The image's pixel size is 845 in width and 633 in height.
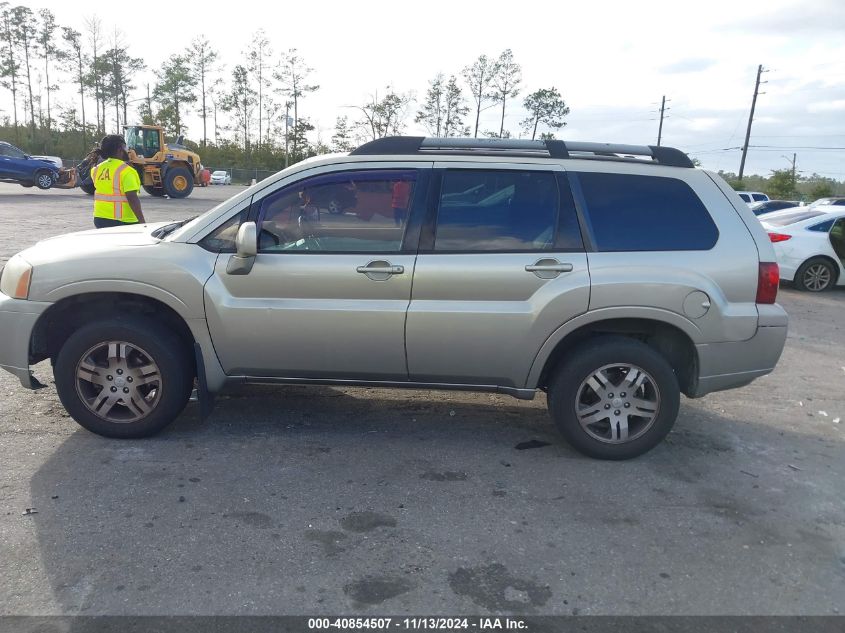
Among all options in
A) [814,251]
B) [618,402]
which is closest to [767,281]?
[618,402]

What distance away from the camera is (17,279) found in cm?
426

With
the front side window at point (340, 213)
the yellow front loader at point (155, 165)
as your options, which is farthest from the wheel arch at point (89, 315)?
the yellow front loader at point (155, 165)

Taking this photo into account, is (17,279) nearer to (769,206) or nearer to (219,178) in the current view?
(769,206)

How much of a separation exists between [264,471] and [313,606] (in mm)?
1341

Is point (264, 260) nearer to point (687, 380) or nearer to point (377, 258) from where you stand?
point (377, 258)

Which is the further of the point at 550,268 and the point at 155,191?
the point at 155,191

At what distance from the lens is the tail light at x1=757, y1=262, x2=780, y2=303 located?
4152 millimetres

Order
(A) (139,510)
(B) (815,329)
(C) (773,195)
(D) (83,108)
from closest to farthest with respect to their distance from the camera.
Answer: (A) (139,510) < (B) (815,329) < (C) (773,195) < (D) (83,108)

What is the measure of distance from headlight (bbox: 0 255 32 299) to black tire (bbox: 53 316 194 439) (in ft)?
1.34

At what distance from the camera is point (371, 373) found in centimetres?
427

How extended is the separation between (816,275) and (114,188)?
10937mm

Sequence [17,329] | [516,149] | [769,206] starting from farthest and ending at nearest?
1. [769,206]
2. [516,149]
3. [17,329]

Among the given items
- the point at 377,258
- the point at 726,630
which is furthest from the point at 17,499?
the point at 726,630

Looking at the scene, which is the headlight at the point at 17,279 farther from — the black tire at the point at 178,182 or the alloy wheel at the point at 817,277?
the black tire at the point at 178,182
